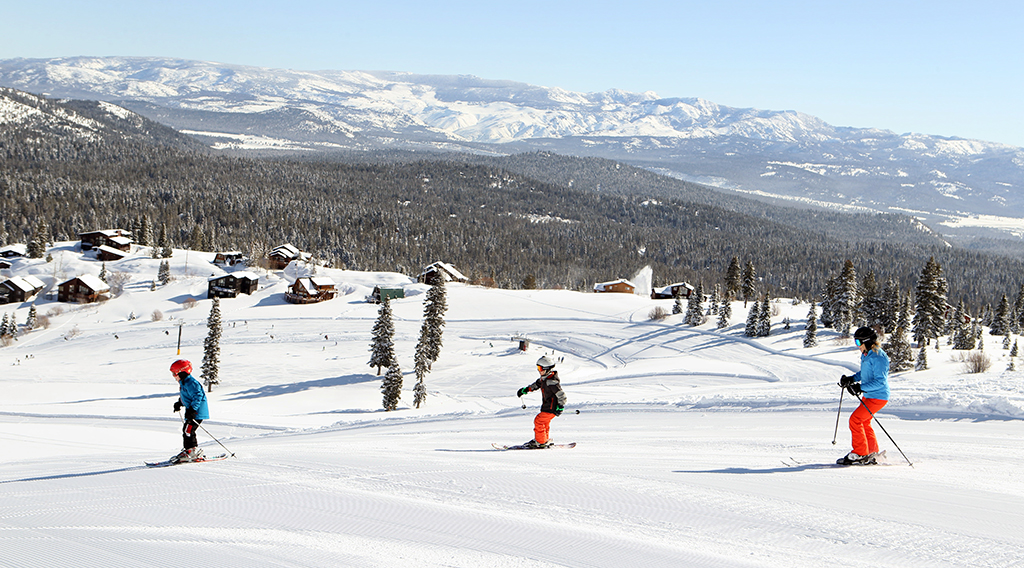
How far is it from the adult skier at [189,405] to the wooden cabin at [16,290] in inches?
3405

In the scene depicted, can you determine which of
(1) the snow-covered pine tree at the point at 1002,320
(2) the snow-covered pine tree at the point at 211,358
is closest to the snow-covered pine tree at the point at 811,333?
(1) the snow-covered pine tree at the point at 1002,320

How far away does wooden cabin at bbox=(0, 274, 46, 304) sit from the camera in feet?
253

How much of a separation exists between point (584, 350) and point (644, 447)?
161 feet

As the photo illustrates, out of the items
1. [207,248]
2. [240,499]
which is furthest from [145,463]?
[207,248]

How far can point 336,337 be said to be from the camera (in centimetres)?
6147

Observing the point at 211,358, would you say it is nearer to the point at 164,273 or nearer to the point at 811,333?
the point at 164,273

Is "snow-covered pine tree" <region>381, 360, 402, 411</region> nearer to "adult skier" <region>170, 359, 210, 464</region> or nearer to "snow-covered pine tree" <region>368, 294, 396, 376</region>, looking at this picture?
"snow-covered pine tree" <region>368, 294, 396, 376</region>

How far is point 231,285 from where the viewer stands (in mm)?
80438

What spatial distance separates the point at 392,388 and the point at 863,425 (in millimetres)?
31781

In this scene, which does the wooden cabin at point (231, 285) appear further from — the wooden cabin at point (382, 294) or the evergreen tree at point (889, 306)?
the evergreen tree at point (889, 306)

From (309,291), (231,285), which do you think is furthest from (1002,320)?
(231,285)

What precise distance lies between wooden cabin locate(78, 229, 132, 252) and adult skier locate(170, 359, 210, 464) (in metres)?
103

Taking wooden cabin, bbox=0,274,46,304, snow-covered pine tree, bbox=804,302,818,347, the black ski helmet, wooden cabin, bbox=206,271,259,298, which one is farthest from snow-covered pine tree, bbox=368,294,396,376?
wooden cabin, bbox=0,274,46,304

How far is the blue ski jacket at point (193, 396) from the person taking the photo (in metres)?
10.1
